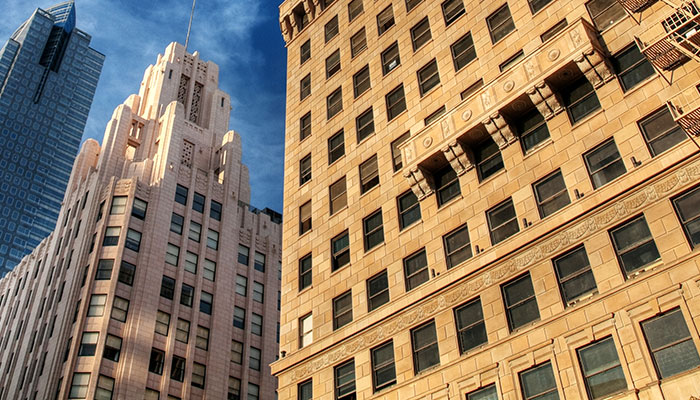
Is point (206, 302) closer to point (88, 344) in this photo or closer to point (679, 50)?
point (88, 344)

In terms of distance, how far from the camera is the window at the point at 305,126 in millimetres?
41531

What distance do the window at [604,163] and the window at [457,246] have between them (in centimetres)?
560

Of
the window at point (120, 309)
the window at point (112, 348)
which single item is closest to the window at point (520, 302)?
the window at point (112, 348)

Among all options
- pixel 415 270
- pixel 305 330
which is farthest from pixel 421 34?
pixel 305 330

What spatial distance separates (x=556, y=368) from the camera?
73.7 ft

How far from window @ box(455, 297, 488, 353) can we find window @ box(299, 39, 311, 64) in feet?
81.0

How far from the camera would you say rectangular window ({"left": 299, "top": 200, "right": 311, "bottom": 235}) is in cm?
3712

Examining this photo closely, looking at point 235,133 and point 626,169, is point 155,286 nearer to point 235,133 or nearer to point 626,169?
point 235,133

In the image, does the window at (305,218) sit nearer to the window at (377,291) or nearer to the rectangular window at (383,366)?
the window at (377,291)

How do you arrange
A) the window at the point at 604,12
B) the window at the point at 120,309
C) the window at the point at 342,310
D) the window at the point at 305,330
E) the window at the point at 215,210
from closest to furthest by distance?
1. the window at the point at 604,12
2. the window at the point at 342,310
3. the window at the point at 305,330
4. the window at the point at 120,309
5. the window at the point at 215,210

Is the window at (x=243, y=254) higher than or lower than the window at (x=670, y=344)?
higher

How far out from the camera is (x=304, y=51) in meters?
46.9

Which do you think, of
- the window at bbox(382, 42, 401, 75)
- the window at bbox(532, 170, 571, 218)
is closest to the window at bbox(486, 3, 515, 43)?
the window at bbox(382, 42, 401, 75)

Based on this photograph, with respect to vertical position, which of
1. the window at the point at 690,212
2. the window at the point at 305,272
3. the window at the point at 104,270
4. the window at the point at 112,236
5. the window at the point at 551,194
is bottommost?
the window at the point at 690,212
